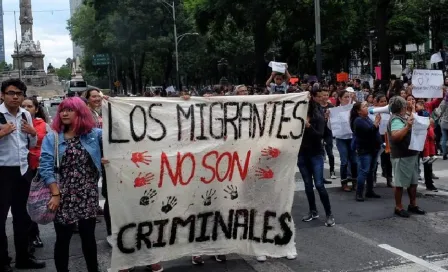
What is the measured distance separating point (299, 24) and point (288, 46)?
16.1 meters

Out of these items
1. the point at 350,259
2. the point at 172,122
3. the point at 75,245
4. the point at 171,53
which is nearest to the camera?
the point at 172,122

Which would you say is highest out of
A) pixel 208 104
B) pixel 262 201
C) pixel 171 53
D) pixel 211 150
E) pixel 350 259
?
pixel 171 53

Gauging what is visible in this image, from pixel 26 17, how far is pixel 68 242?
104 meters

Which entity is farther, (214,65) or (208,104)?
(214,65)

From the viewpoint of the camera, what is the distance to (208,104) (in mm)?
5422

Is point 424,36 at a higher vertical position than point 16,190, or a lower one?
Result: higher

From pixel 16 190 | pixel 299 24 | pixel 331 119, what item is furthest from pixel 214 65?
pixel 16 190

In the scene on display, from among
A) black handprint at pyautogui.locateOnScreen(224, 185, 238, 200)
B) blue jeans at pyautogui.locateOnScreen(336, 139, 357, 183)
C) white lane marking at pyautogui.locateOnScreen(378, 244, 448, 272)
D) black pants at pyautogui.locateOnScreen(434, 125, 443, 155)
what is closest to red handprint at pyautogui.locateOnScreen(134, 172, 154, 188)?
black handprint at pyautogui.locateOnScreen(224, 185, 238, 200)

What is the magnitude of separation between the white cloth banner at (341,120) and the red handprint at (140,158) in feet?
15.9

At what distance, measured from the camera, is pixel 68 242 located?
15.4 feet

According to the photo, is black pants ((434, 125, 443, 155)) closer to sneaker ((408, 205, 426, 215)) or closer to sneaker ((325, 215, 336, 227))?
sneaker ((408, 205, 426, 215))

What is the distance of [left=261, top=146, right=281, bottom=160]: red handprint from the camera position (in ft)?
18.3

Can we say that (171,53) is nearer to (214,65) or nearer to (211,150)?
(214,65)

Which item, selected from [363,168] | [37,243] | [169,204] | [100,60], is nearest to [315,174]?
[363,168]
